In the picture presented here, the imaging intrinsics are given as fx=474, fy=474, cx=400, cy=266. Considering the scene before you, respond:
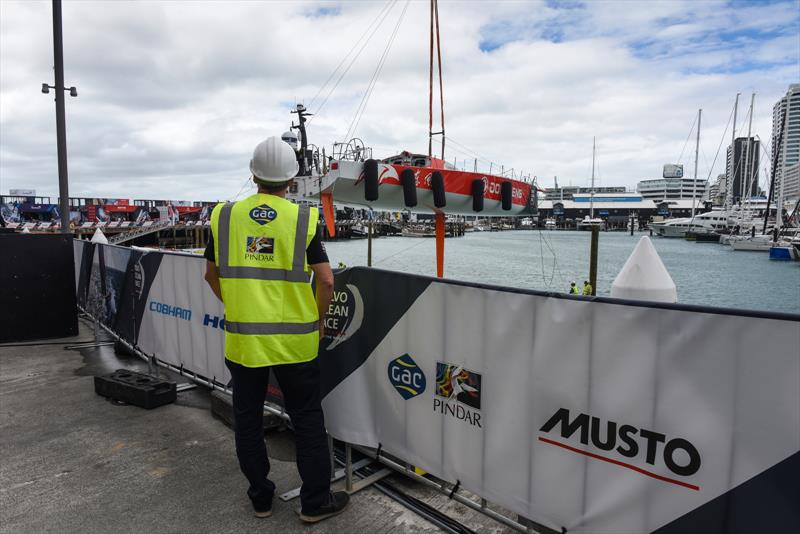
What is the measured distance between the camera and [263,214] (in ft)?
8.66

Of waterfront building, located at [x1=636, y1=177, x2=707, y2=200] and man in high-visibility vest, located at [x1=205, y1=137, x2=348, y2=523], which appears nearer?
man in high-visibility vest, located at [x1=205, y1=137, x2=348, y2=523]

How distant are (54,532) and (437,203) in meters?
9.77

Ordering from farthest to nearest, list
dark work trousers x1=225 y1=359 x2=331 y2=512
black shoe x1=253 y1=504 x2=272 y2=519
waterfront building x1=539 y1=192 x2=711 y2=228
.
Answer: waterfront building x1=539 y1=192 x2=711 y2=228 → black shoe x1=253 y1=504 x2=272 y2=519 → dark work trousers x1=225 y1=359 x2=331 y2=512

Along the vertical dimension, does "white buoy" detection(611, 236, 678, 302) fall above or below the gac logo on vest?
below

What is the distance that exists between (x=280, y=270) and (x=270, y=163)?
634mm

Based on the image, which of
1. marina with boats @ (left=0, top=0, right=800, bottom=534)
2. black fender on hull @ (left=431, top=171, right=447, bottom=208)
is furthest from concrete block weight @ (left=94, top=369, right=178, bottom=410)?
black fender on hull @ (left=431, top=171, right=447, bottom=208)

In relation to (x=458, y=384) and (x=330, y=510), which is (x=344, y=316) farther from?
(x=330, y=510)

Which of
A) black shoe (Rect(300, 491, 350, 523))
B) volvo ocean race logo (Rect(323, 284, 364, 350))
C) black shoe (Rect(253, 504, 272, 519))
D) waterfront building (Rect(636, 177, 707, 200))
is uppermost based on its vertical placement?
waterfront building (Rect(636, 177, 707, 200))

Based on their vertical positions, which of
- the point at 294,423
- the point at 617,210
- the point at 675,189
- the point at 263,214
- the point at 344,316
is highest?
the point at 675,189

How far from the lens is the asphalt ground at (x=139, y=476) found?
2.82 m

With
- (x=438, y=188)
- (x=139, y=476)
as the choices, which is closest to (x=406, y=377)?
(x=139, y=476)

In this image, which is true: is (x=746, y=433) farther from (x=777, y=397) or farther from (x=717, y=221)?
(x=717, y=221)

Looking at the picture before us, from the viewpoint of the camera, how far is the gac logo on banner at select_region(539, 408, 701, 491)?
77.0 inches

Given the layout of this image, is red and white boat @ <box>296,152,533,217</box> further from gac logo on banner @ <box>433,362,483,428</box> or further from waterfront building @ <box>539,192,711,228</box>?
waterfront building @ <box>539,192,711,228</box>
